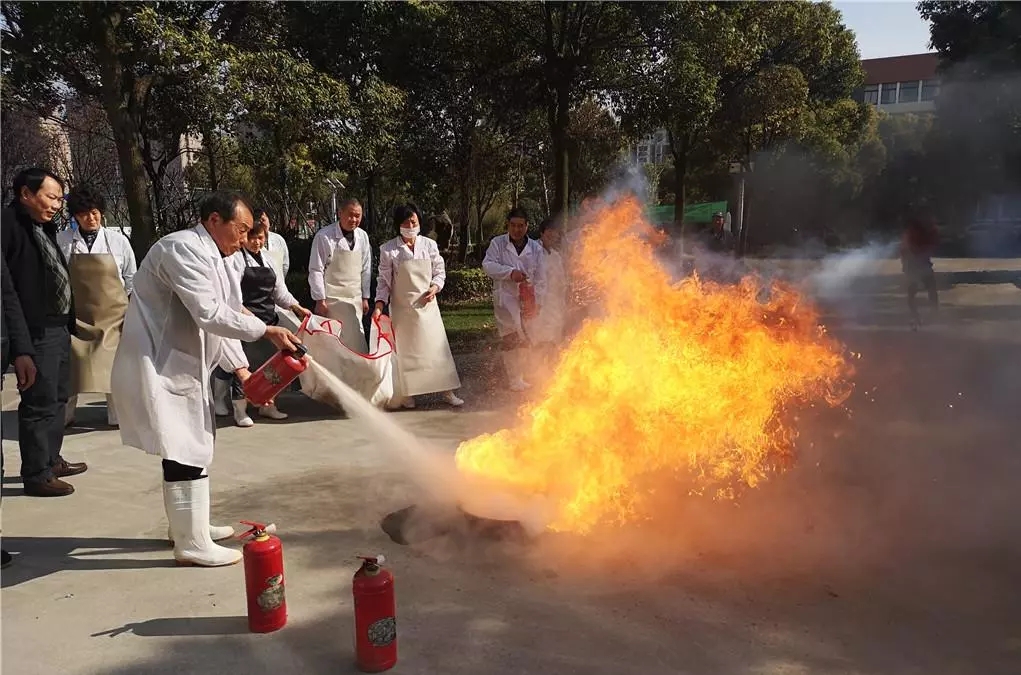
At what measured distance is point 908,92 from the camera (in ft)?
132

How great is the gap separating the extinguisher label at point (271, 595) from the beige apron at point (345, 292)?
4.29m

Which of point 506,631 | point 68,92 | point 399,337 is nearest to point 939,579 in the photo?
point 506,631

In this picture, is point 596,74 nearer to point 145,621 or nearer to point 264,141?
point 264,141

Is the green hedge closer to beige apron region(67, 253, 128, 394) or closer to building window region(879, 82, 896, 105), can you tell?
beige apron region(67, 253, 128, 394)

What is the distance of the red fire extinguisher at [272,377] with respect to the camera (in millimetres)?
3908

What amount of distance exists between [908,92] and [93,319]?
45.3 metres

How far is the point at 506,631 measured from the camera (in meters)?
3.22

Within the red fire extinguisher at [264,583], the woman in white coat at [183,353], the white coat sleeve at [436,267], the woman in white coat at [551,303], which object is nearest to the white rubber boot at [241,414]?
the white coat sleeve at [436,267]

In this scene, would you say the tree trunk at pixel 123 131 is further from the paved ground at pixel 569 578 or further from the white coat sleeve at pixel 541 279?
the white coat sleeve at pixel 541 279

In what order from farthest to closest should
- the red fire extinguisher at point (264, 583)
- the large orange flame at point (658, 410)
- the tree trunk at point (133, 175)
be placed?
1. the tree trunk at point (133, 175)
2. the large orange flame at point (658, 410)
3. the red fire extinguisher at point (264, 583)

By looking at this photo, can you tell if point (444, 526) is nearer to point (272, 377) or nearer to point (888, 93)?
point (272, 377)

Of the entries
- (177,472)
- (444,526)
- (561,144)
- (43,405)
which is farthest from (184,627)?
(561,144)

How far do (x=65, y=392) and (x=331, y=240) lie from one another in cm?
291

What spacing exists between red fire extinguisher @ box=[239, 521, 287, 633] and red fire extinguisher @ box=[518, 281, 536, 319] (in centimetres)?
502
